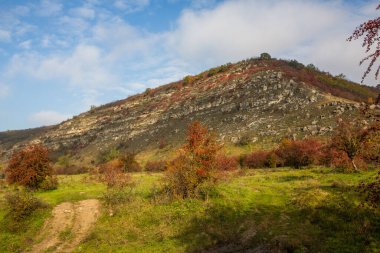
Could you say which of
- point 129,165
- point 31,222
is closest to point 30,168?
point 31,222

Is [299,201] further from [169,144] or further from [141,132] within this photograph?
[141,132]

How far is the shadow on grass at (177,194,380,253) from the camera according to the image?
1764cm

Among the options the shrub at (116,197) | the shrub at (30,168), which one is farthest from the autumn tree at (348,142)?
the shrub at (30,168)

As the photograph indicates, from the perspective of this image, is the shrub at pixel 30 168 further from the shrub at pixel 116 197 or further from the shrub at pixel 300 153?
the shrub at pixel 300 153

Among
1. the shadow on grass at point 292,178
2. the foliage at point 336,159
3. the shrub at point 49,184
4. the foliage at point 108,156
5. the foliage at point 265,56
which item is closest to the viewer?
Result: the shadow on grass at point 292,178

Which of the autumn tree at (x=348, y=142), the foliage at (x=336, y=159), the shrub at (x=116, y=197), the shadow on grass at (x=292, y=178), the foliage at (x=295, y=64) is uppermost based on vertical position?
the foliage at (x=295, y=64)

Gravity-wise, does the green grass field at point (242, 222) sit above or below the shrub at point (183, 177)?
below

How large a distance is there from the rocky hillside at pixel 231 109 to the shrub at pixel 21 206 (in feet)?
132

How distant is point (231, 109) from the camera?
259 feet

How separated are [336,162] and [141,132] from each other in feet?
202

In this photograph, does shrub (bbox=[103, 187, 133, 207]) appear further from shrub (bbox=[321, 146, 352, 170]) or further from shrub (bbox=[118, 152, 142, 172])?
shrub (bbox=[118, 152, 142, 172])

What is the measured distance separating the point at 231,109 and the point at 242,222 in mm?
57715

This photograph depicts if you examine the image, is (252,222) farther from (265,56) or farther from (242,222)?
(265,56)

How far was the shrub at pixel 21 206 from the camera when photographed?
27.9 meters
